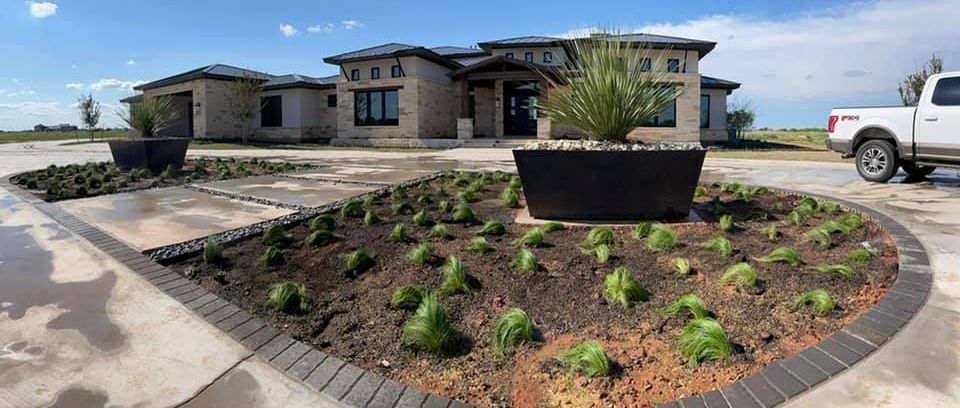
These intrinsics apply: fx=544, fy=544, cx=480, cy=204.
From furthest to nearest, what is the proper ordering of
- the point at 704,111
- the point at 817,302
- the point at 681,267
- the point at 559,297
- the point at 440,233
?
the point at 704,111 < the point at 440,233 < the point at 681,267 < the point at 559,297 < the point at 817,302

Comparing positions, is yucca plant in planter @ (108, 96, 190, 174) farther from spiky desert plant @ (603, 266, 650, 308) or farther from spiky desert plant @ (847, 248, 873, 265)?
spiky desert plant @ (847, 248, 873, 265)

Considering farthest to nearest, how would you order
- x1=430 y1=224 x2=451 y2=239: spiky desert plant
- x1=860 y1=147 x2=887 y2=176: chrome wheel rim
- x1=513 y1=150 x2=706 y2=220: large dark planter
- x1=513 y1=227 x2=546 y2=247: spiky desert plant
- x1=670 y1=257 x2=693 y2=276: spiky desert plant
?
x1=860 y1=147 x2=887 y2=176: chrome wheel rim → x1=513 y1=150 x2=706 y2=220: large dark planter → x1=430 y1=224 x2=451 y2=239: spiky desert plant → x1=513 y1=227 x2=546 y2=247: spiky desert plant → x1=670 y1=257 x2=693 y2=276: spiky desert plant

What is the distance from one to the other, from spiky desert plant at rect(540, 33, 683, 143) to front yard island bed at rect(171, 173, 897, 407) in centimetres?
120

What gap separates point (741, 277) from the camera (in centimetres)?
354

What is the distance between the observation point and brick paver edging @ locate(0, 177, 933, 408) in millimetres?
2367

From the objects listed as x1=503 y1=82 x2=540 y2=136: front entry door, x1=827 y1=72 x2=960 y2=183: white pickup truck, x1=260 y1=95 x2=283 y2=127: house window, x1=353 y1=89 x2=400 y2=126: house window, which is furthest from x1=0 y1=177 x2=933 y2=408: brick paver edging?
x1=260 y1=95 x2=283 y2=127: house window

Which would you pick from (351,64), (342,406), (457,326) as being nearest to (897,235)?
(457,326)

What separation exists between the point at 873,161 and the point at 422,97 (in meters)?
22.2

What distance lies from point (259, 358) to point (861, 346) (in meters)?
3.01

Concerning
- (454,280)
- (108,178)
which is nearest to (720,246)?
(454,280)

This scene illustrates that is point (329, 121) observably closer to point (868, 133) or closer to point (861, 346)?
point (868, 133)

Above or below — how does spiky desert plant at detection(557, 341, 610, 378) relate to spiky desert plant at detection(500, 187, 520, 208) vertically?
below

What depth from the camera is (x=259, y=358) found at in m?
2.79

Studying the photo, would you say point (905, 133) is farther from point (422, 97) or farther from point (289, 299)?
point (422, 97)
